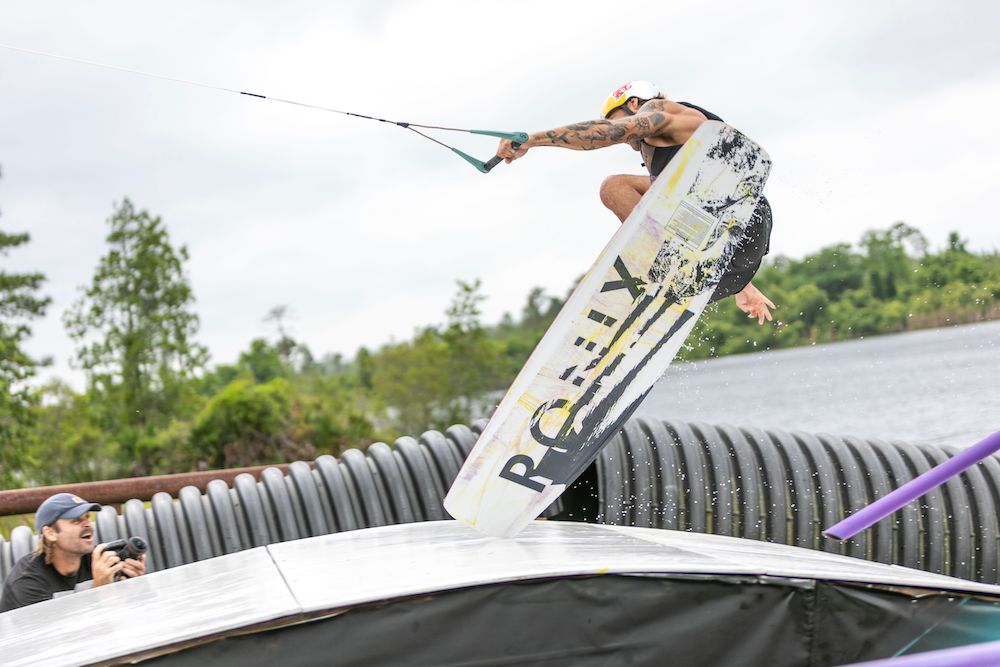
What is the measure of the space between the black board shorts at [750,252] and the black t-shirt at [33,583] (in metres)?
2.89

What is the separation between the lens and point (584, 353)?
4.12 m

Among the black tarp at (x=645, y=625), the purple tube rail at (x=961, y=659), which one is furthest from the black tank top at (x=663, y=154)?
the purple tube rail at (x=961, y=659)

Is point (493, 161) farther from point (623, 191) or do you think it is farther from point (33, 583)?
point (33, 583)

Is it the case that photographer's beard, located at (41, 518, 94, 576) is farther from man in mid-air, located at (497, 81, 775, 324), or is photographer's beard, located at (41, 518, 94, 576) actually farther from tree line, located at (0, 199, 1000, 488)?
→ tree line, located at (0, 199, 1000, 488)

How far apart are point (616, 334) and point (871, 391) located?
40101 mm

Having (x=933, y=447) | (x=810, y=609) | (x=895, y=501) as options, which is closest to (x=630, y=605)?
(x=810, y=609)

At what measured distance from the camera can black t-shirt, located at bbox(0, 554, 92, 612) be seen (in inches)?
172

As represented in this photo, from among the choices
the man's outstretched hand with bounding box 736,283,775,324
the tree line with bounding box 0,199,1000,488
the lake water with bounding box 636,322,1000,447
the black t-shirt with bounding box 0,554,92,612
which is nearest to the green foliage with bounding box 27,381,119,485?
the tree line with bounding box 0,199,1000,488

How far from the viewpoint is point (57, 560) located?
4477mm

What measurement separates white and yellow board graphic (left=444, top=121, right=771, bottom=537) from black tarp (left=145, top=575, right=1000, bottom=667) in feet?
3.49

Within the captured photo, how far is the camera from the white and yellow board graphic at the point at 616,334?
3998 millimetres

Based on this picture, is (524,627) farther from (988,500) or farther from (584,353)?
(988,500)

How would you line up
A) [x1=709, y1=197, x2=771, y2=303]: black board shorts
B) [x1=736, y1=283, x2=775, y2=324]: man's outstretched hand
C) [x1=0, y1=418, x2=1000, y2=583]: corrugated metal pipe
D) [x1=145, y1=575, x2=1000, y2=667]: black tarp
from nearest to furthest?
[x1=145, y1=575, x2=1000, y2=667]: black tarp → [x1=709, y1=197, x2=771, y2=303]: black board shorts → [x1=736, y1=283, x2=775, y2=324]: man's outstretched hand → [x1=0, y1=418, x2=1000, y2=583]: corrugated metal pipe

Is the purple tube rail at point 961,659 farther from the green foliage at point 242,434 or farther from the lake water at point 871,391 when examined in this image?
the green foliage at point 242,434
